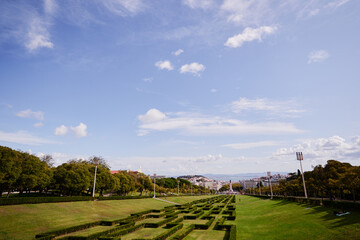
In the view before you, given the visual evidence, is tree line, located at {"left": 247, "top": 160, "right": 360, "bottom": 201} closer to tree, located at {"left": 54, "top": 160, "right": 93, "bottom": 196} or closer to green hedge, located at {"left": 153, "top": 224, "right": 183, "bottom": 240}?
green hedge, located at {"left": 153, "top": 224, "right": 183, "bottom": 240}

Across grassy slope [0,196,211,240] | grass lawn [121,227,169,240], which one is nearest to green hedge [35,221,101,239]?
grassy slope [0,196,211,240]

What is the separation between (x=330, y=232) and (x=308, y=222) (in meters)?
4.88

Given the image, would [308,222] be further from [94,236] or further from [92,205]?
[92,205]

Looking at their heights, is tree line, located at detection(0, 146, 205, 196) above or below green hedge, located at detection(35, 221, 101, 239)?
above

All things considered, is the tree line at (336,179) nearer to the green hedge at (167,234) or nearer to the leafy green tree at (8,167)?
the green hedge at (167,234)

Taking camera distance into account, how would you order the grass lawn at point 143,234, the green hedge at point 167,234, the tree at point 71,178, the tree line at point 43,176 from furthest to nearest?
the tree at point 71,178 → the tree line at point 43,176 → the grass lawn at point 143,234 → the green hedge at point 167,234

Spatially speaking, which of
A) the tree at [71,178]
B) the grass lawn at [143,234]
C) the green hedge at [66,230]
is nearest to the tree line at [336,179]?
the grass lawn at [143,234]

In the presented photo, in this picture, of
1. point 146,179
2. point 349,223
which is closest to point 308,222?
point 349,223

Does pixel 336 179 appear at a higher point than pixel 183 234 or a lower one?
higher

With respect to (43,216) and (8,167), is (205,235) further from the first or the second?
(8,167)

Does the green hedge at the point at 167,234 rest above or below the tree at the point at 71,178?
below

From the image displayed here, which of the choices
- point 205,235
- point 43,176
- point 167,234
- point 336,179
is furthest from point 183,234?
point 336,179

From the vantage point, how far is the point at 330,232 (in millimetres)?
18234

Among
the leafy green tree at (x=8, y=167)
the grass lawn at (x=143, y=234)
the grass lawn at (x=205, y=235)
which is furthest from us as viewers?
the leafy green tree at (x=8, y=167)
